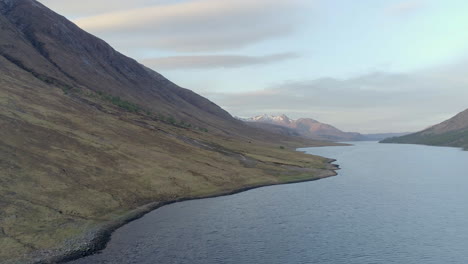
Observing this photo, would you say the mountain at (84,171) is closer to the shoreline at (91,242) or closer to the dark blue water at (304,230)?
the shoreline at (91,242)

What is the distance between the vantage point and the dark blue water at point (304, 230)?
56.7m

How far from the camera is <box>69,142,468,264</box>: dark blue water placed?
56.7m

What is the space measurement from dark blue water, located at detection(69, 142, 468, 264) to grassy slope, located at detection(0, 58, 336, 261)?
924 centimetres

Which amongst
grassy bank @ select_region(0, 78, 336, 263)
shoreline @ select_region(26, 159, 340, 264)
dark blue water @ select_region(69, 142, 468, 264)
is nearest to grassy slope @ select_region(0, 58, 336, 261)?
grassy bank @ select_region(0, 78, 336, 263)

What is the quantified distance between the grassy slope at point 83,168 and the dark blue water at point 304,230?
9241mm

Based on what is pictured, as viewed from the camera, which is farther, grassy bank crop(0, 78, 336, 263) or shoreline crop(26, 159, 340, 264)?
grassy bank crop(0, 78, 336, 263)

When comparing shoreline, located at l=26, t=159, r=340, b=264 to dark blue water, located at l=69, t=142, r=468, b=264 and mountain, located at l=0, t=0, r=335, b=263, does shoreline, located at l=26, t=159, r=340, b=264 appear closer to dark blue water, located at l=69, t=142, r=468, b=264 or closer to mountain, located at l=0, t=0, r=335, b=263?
mountain, located at l=0, t=0, r=335, b=263

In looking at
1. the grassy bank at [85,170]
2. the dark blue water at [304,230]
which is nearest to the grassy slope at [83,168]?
the grassy bank at [85,170]

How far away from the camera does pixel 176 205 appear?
9250 cm

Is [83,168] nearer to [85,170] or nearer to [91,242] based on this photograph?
[85,170]

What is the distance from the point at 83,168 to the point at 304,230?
58.7 metres

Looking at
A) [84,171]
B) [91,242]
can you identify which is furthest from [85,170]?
[91,242]

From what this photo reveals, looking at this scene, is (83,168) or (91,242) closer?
(91,242)

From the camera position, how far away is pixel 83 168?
97.6 meters
